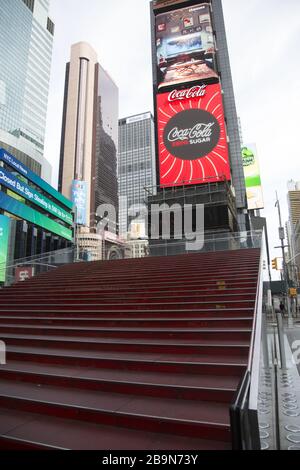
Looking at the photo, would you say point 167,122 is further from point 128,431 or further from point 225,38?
point 225,38

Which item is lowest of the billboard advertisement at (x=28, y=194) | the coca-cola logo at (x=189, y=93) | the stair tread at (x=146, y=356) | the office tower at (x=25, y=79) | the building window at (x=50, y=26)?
the stair tread at (x=146, y=356)

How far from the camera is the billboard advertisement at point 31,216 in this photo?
39.5 meters

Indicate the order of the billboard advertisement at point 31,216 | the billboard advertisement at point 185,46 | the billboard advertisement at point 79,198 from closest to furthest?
the billboard advertisement at point 185,46, the billboard advertisement at point 31,216, the billboard advertisement at point 79,198

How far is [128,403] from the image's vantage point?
406 cm

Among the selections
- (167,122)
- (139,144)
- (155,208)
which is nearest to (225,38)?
(167,122)

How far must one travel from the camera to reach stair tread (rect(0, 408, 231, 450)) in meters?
3.24

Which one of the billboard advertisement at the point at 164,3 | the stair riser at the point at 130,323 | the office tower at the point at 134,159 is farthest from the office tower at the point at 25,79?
the stair riser at the point at 130,323

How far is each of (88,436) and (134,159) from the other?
179 meters

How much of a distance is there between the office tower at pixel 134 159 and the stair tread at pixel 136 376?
155747 millimetres

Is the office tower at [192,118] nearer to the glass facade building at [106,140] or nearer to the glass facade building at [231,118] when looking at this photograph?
the glass facade building at [231,118]

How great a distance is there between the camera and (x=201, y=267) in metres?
13.0

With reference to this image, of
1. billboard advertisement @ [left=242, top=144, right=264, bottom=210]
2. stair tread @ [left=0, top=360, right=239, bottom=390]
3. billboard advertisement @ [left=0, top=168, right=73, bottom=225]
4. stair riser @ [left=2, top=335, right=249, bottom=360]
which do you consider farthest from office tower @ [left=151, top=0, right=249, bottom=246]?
billboard advertisement @ [left=242, top=144, right=264, bottom=210]

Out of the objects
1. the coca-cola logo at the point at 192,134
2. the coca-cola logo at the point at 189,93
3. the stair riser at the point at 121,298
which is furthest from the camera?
the coca-cola logo at the point at 189,93

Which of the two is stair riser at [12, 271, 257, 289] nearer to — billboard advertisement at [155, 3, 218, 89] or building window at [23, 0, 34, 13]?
billboard advertisement at [155, 3, 218, 89]
